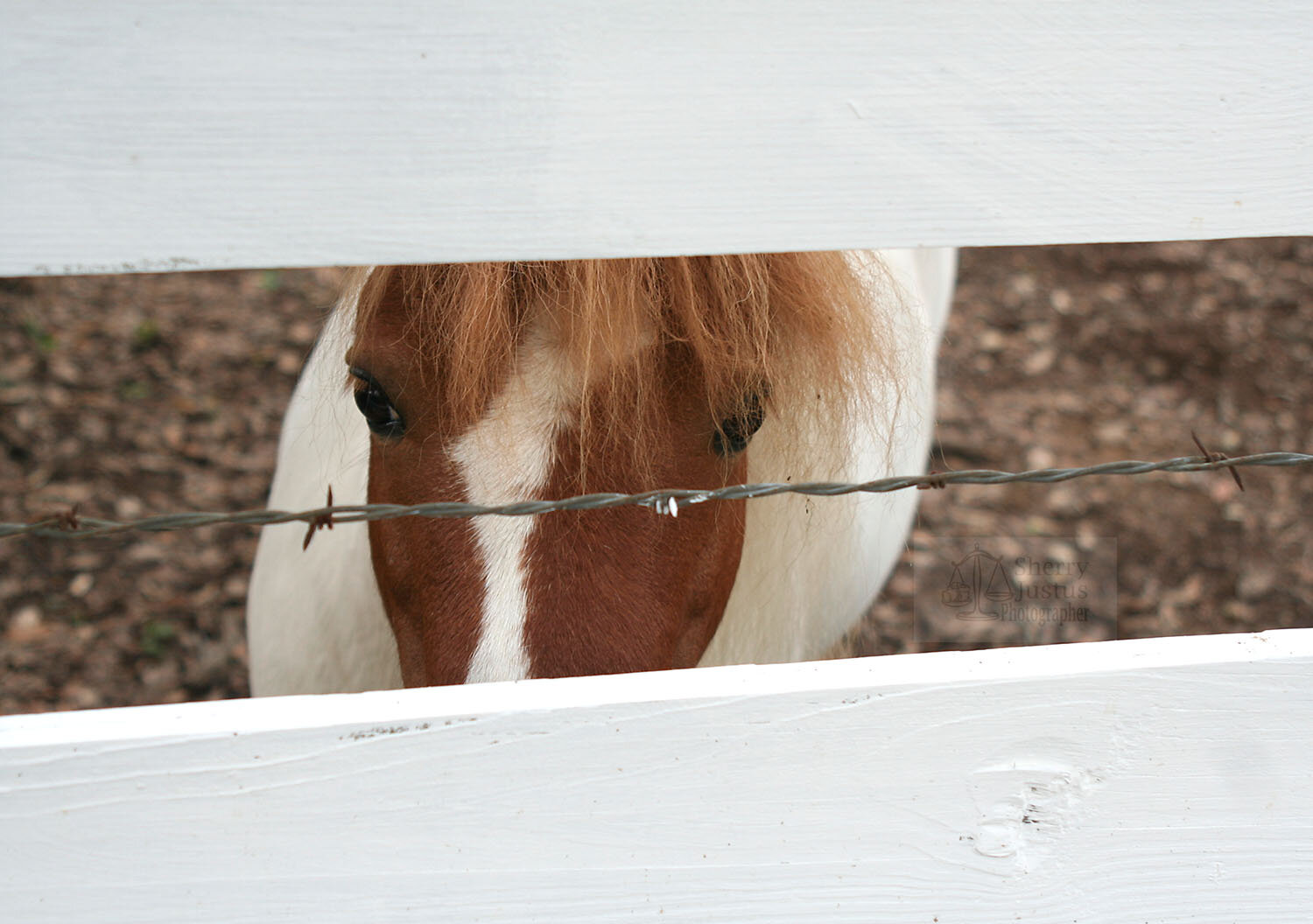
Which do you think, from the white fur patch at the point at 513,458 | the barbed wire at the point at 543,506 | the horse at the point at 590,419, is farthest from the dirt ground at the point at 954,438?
the barbed wire at the point at 543,506

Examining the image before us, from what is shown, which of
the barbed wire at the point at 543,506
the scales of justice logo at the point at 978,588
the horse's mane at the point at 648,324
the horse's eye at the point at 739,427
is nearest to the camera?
the barbed wire at the point at 543,506

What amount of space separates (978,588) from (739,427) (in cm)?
233

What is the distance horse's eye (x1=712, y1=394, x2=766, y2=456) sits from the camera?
1202 mm

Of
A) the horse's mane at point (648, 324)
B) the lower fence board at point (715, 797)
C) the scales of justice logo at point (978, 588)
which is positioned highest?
the horse's mane at point (648, 324)

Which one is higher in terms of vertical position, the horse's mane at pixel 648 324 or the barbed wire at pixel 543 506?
the horse's mane at pixel 648 324

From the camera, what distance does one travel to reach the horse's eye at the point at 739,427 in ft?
3.94

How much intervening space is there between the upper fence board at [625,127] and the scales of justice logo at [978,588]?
2679 mm

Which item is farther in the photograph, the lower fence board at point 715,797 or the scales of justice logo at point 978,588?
the scales of justice logo at point 978,588

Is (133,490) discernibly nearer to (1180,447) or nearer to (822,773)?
(822,773)

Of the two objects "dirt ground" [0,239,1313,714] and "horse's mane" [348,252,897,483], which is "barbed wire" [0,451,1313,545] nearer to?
"horse's mane" [348,252,897,483]

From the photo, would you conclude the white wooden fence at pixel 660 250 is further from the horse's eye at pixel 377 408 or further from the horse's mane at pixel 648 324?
the horse's eye at pixel 377 408

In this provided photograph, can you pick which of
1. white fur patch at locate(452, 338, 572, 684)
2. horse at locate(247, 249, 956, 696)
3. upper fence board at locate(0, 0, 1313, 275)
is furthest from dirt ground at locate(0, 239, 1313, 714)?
upper fence board at locate(0, 0, 1313, 275)

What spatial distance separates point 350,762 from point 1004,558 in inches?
121

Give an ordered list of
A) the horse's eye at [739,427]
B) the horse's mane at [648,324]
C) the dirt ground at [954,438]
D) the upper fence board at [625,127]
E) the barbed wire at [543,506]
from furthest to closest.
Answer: the dirt ground at [954,438]
the horse's eye at [739,427]
the horse's mane at [648,324]
the barbed wire at [543,506]
the upper fence board at [625,127]
